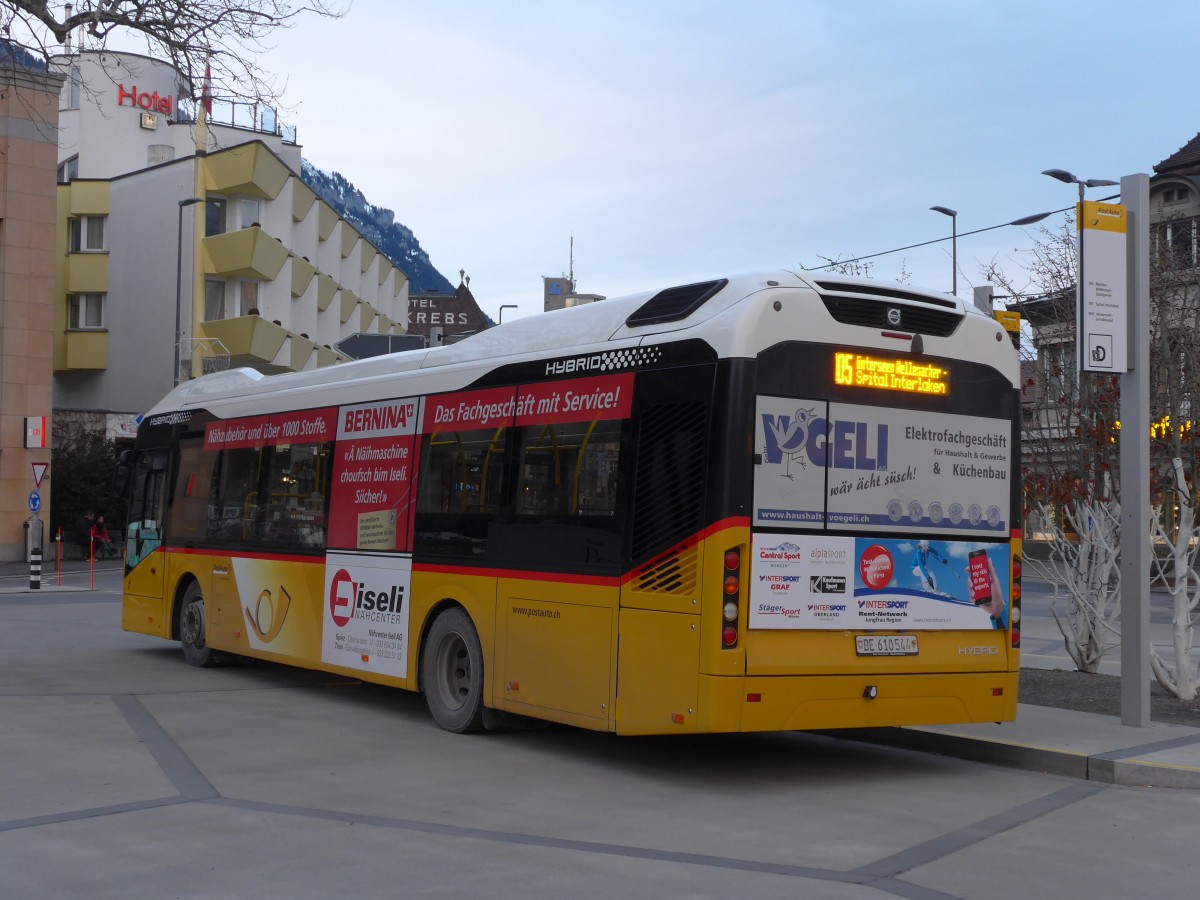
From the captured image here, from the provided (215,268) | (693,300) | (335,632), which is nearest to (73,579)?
(215,268)

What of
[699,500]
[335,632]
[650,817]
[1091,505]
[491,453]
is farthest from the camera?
[1091,505]

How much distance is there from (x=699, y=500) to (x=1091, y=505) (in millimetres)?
7697

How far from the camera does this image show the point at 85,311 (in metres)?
54.7

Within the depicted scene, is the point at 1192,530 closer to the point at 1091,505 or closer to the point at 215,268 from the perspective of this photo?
the point at 1091,505

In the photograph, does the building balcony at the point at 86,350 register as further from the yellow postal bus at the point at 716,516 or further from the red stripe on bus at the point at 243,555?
the yellow postal bus at the point at 716,516

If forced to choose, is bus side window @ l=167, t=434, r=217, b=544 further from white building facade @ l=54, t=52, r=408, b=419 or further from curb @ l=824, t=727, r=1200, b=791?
white building facade @ l=54, t=52, r=408, b=419

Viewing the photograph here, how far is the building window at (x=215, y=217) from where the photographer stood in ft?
176

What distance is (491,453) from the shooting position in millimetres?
10812

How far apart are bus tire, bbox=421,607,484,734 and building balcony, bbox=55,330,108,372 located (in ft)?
155

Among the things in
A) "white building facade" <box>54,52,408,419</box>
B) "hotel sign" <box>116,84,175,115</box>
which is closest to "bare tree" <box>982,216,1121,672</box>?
"white building facade" <box>54,52,408,419</box>

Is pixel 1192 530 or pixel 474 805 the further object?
pixel 1192 530

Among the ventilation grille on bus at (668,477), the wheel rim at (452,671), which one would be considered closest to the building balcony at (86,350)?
the wheel rim at (452,671)

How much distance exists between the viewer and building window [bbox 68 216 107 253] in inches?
2140

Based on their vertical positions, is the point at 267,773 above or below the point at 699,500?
below
